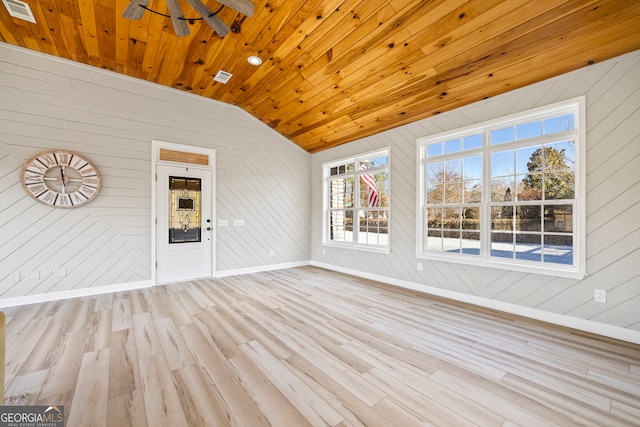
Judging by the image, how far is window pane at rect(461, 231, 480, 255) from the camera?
358cm

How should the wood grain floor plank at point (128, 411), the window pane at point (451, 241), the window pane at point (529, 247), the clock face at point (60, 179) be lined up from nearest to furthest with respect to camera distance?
the wood grain floor plank at point (128, 411) → the window pane at point (529, 247) → the clock face at point (60, 179) → the window pane at point (451, 241)

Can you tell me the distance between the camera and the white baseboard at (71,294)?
132 inches

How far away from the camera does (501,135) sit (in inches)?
134

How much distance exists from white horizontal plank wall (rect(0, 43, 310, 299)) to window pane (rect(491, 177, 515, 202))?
13.4 feet

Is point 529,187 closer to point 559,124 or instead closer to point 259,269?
point 559,124

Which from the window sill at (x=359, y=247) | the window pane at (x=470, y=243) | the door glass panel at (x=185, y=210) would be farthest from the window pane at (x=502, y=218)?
the door glass panel at (x=185, y=210)

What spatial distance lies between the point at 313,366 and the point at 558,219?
→ 3.16m

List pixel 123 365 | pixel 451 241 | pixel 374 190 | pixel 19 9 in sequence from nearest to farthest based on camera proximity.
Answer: pixel 123 365, pixel 19 9, pixel 451 241, pixel 374 190

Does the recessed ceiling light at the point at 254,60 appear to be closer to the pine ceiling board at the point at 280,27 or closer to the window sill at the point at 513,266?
the pine ceiling board at the point at 280,27

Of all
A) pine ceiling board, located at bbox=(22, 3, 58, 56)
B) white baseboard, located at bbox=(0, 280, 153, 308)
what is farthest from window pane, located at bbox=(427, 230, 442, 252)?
pine ceiling board, located at bbox=(22, 3, 58, 56)

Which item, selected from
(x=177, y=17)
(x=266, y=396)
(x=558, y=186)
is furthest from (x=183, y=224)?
(x=558, y=186)

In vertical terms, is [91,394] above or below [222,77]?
below

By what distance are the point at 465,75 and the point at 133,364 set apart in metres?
4.46

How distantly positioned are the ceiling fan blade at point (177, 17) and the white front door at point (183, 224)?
2.54m
